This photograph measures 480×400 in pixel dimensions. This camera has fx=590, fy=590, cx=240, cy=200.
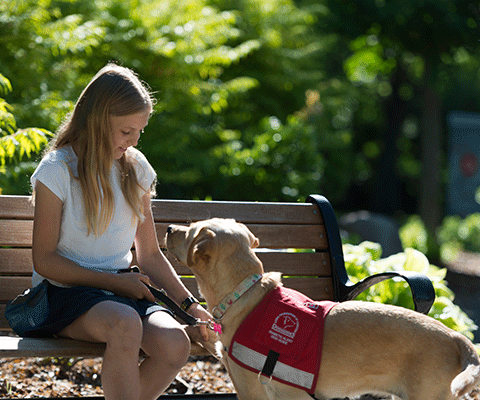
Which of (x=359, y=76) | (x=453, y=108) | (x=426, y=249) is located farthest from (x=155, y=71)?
(x=453, y=108)

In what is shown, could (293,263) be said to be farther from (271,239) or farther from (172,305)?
(172,305)

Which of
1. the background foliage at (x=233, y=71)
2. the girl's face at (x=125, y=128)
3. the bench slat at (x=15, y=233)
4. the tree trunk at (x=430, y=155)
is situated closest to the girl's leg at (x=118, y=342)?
the girl's face at (x=125, y=128)

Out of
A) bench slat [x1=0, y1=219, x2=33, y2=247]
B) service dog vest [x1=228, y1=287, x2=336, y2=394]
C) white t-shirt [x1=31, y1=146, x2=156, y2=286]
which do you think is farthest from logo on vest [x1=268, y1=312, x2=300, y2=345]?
bench slat [x1=0, y1=219, x2=33, y2=247]

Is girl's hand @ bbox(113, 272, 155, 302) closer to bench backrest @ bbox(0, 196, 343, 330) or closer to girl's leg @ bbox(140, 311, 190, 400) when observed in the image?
girl's leg @ bbox(140, 311, 190, 400)

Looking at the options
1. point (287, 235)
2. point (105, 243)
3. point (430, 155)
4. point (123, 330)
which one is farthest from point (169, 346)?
point (430, 155)

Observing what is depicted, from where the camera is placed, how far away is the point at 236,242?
10.1 ft

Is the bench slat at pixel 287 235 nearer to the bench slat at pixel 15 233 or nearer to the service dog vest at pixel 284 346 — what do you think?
the bench slat at pixel 15 233

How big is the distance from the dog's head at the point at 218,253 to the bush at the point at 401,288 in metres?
2.13

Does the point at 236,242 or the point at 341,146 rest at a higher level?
the point at 236,242

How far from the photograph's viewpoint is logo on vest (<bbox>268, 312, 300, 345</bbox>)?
2906mm

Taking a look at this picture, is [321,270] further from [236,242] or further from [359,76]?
[359,76]

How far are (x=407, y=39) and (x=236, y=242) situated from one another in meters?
10.6

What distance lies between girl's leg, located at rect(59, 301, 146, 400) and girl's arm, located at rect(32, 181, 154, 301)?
19 cm

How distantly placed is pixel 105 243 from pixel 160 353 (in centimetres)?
69
